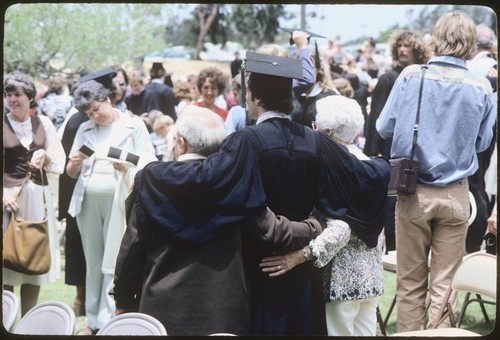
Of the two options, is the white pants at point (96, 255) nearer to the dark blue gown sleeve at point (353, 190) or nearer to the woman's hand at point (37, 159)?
the woman's hand at point (37, 159)

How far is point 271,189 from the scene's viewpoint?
3.47m

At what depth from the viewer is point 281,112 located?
3555mm

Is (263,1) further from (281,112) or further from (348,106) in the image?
(348,106)

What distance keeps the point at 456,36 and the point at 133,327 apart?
2.23 metres

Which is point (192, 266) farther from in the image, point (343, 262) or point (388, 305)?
point (388, 305)

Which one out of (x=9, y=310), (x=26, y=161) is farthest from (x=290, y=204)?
(x=26, y=161)

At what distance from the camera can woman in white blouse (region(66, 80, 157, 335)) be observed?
16.7ft

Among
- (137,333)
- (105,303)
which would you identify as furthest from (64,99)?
(137,333)

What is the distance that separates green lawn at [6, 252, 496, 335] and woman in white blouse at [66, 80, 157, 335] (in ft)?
1.14

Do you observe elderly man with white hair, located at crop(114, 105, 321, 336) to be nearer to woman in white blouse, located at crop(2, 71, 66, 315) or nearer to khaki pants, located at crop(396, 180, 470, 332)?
khaki pants, located at crop(396, 180, 470, 332)

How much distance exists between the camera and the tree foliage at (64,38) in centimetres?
1638

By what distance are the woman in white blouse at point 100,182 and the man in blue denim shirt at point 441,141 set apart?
5.22ft

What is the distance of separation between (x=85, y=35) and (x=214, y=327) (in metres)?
14.4

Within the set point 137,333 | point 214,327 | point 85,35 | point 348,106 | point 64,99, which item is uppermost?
point 348,106
